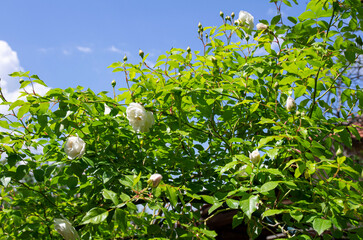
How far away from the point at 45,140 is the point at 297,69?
120 centimetres

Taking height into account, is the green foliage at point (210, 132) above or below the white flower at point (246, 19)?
below

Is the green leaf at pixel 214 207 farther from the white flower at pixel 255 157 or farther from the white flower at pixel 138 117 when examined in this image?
the white flower at pixel 138 117

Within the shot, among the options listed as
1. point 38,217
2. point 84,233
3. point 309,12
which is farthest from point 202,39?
point 38,217

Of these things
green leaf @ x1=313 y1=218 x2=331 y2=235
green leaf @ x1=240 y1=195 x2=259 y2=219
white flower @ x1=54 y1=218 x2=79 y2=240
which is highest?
white flower @ x1=54 y1=218 x2=79 y2=240

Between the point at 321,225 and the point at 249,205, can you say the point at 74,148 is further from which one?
the point at 321,225

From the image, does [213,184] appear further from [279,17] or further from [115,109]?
[279,17]

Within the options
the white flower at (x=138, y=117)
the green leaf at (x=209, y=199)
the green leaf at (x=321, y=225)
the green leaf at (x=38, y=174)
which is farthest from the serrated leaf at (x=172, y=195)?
the green leaf at (x=38, y=174)

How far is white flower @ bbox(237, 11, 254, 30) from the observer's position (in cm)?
190

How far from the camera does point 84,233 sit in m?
1.55

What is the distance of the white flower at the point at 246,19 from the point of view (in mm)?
1896

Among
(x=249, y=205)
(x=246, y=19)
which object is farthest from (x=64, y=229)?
(x=246, y=19)

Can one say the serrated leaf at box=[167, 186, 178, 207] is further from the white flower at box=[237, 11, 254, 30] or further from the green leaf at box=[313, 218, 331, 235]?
A: the white flower at box=[237, 11, 254, 30]

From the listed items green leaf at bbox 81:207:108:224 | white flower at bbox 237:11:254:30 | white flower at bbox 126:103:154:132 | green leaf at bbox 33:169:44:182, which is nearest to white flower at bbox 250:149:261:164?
white flower at bbox 126:103:154:132

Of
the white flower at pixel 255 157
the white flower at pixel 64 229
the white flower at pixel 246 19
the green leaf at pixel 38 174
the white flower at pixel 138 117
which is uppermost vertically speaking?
the white flower at pixel 246 19
